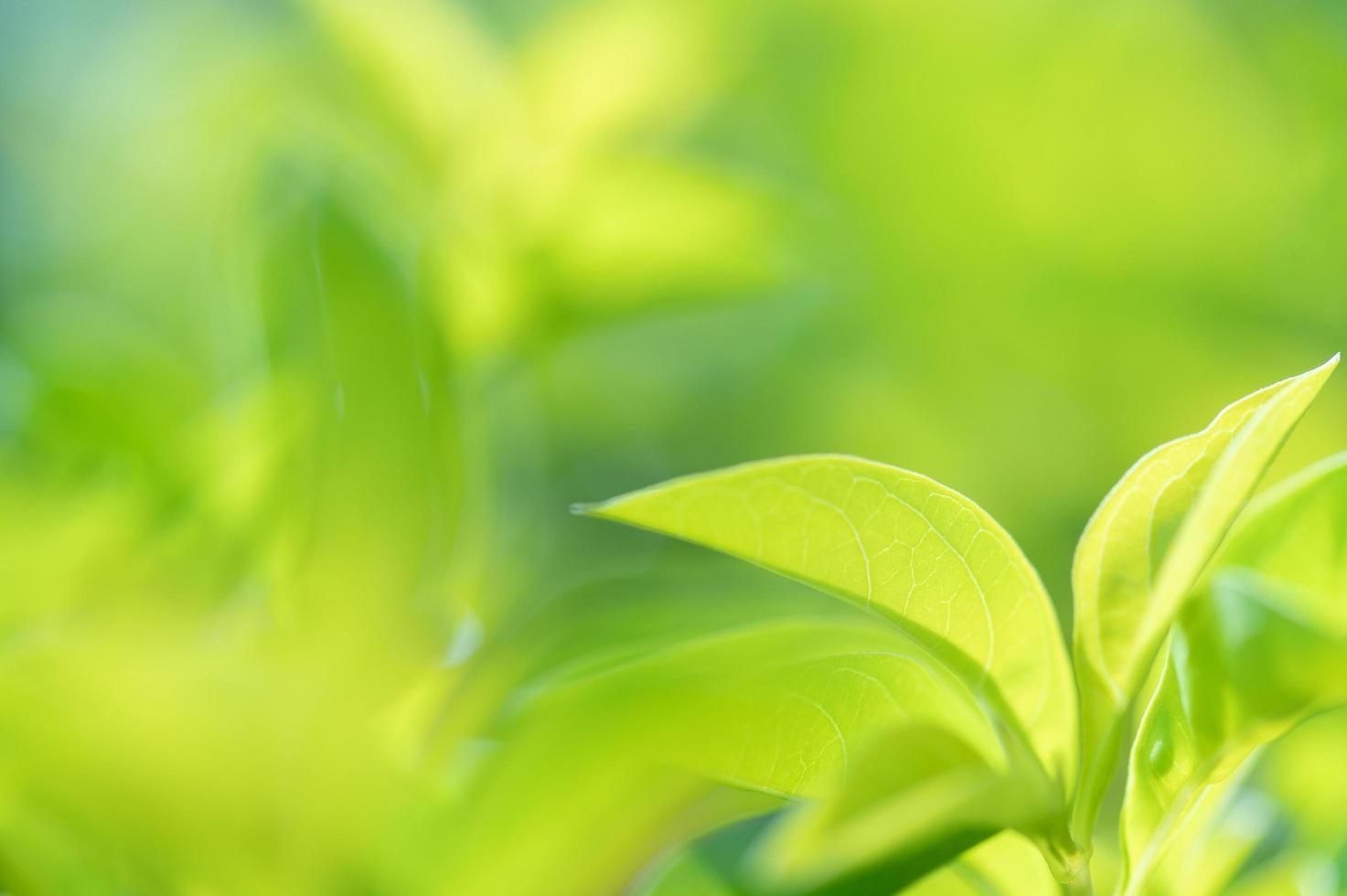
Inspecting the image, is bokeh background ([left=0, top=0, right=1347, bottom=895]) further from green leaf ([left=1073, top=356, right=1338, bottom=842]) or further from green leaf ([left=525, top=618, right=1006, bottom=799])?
green leaf ([left=1073, top=356, right=1338, bottom=842])

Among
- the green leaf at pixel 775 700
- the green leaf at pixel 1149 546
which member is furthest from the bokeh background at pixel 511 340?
the green leaf at pixel 1149 546


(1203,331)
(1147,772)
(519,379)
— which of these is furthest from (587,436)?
(1147,772)

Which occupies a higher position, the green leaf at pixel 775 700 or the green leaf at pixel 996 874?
the green leaf at pixel 775 700

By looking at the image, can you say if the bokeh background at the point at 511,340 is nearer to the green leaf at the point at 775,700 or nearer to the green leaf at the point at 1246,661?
the green leaf at the point at 775,700

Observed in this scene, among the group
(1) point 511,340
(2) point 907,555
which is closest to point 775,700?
(2) point 907,555

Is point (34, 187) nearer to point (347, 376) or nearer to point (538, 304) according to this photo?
point (538, 304)

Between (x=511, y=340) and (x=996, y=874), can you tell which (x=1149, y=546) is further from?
(x=511, y=340)

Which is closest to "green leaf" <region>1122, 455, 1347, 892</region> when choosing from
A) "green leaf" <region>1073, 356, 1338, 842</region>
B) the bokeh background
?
"green leaf" <region>1073, 356, 1338, 842</region>

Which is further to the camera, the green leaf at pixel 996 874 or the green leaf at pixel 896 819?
the green leaf at pixel 996 874
